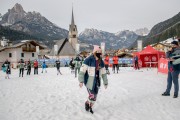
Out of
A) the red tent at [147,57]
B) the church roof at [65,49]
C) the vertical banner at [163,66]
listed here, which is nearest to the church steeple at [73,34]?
the church roof at [65,49]

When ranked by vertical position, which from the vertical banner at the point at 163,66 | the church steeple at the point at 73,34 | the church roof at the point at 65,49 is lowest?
the vertical banner at the point at 163,66

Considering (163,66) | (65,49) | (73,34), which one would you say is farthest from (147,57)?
(73,34)

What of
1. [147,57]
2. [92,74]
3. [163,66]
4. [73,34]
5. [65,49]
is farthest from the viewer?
[73,34]

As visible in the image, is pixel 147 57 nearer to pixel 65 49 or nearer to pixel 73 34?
pixel 65 49

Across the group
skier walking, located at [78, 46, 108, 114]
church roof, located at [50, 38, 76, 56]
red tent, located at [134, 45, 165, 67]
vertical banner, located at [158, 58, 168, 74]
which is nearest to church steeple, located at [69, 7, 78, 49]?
church roof, located at [50, 38, 76, 56]

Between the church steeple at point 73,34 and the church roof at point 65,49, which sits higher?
the church steeple at point 73,34

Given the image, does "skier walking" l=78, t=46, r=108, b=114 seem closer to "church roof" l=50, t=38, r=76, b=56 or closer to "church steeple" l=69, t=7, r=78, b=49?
"church roof" l=50, t=38, r=76, b=56

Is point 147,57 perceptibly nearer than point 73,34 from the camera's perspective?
Yes

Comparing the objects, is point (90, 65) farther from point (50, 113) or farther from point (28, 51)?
point (28, 51)

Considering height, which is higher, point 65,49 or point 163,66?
point 65,49

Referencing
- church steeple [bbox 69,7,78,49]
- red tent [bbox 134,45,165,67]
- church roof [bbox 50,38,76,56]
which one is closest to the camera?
red tent [bbox 134,45,165,67]

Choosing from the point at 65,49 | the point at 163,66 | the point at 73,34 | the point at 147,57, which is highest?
the point at 73,34

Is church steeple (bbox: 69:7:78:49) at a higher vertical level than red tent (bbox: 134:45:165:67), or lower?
higher

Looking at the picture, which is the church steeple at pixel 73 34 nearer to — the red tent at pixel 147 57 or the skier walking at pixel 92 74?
the red tent at pixel 147 57
